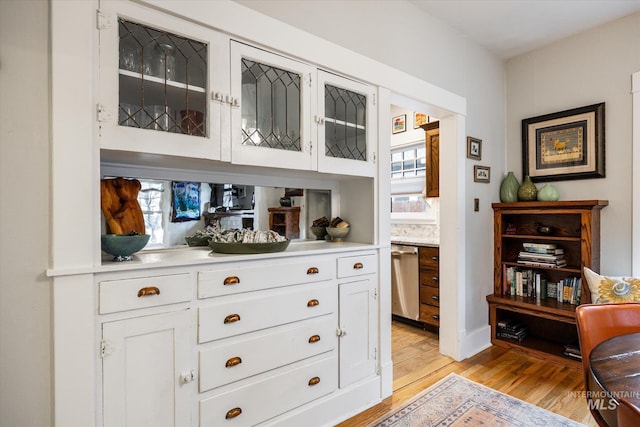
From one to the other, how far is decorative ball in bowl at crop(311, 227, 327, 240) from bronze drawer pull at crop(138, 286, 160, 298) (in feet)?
4.08

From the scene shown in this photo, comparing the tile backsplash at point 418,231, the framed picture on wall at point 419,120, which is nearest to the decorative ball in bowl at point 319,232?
the tile backsplash at point 418,231

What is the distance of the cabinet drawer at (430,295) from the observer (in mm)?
3334

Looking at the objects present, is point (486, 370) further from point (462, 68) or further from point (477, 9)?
point (477, 9)

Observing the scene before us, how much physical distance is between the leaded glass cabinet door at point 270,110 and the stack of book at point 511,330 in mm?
2586

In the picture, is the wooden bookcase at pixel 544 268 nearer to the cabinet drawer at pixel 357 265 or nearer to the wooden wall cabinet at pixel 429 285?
the wooden wall cabinet at pixel 429 285

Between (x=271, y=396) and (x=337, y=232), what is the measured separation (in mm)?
1104

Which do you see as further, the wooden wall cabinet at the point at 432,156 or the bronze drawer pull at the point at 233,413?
the wooden wall cabinet at the point at 432,156

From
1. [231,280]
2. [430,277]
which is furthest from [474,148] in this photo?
[231,280]

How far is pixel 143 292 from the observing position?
4.40ft

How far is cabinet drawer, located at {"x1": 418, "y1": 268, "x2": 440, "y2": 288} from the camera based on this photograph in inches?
131

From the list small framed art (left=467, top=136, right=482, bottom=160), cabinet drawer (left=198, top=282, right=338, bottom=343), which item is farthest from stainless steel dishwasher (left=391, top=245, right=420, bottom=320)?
cabinet drawer (left=198, top=282, right=338, bottom=343)

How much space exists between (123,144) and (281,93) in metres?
0.85

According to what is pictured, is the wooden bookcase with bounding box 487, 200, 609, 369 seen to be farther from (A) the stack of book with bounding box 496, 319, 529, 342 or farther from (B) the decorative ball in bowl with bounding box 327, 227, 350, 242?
(B) the decorative ball in bowl with bounding box 327, 227, 350, 242

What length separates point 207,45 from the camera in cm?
154
